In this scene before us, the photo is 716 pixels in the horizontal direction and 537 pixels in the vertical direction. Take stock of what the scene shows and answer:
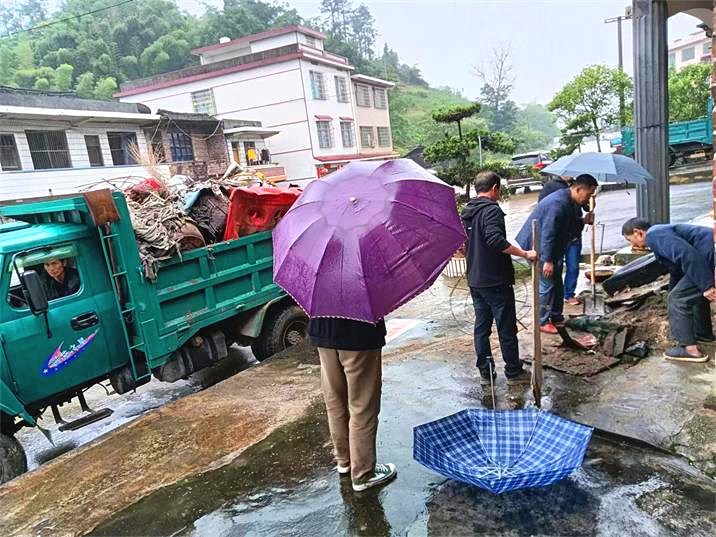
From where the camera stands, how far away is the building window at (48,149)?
53.0 ft

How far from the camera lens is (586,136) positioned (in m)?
22.0

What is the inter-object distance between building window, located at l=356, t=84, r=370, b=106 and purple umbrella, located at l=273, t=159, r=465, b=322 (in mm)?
30810

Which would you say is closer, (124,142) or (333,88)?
(124,142)

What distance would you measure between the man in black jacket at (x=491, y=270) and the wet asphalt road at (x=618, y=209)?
458cm

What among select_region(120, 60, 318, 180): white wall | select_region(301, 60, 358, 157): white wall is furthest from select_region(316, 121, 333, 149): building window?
select_region(120, 60, 318, 180): white wall

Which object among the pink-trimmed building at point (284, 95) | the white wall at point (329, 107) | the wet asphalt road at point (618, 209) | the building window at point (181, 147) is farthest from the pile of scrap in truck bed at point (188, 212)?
the white wall at point (329, 107)

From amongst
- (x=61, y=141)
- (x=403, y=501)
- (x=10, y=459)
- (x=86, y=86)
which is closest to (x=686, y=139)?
(x=61, y=141)

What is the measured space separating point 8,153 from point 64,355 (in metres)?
14.4

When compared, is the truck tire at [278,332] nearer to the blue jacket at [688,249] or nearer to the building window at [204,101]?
the blue jacket at [688,249]

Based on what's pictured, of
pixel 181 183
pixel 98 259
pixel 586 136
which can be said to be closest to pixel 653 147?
pixel 181 183

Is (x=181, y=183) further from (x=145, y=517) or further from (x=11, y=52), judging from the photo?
(x=11, y=52)

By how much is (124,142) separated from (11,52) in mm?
28423

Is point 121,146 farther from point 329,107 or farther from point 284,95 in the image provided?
point 329,107

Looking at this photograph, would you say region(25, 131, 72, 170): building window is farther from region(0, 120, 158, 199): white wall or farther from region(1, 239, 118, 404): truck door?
region(1, 239, 118, 404): truck door
